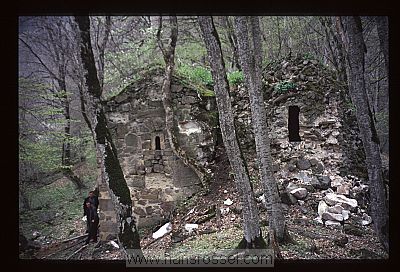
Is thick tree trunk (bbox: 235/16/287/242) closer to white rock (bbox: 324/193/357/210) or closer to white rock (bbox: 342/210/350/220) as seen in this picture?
white rock (bbox: 342/210/350/220)

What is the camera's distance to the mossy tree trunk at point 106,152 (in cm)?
303

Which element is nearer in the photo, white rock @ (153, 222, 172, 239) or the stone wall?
white rock @ (153, 222, 172, 239)

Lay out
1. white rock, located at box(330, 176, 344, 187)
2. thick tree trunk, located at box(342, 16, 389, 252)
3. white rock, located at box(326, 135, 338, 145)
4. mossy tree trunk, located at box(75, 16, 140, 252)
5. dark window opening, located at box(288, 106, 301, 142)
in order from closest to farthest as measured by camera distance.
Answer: mossy tree trunk, located at box(75, 16, 140, 252), thick tree trunk, located at box(342, 16, 389, 252), white rock, located at box(330, 176, 344, 187), white rock, located at box(326, 135, 338, 145), dark window opening, located at box(288, 106, 301, 142)

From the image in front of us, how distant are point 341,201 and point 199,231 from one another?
1999 millimetres

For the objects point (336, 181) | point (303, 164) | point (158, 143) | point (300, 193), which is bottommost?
point (300, 193)

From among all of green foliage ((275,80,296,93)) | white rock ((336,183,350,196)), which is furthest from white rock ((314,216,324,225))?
green foliage ((275,80,296,93))

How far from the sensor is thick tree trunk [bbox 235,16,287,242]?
11.4ft

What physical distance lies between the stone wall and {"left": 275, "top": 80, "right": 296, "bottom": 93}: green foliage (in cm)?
134

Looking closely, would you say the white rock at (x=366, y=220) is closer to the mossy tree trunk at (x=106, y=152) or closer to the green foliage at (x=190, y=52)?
the mossy tree trunk at (x=106, y=152)

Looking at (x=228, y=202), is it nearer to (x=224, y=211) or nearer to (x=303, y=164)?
(x=224, y=211)

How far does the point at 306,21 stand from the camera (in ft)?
21.3

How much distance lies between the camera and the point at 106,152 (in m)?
3.07

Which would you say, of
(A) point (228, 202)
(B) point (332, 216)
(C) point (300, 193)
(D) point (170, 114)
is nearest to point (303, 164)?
(C) point (300, 193)
